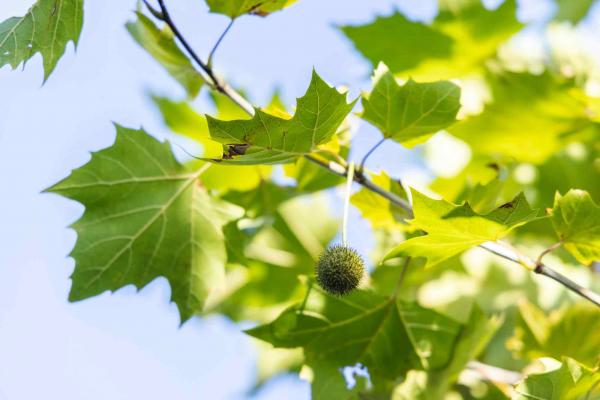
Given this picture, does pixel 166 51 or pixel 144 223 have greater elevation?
pixel 166 51

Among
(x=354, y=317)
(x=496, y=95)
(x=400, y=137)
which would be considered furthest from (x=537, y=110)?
(x=354, y=317)

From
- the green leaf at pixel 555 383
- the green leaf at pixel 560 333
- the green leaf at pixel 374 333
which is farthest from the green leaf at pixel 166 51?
the green leaf at pixel 560 333

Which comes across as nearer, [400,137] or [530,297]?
[400,137]

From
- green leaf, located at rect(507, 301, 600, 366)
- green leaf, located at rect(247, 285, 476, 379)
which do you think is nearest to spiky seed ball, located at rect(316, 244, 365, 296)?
green leaf, located at rect(247, 285, 476, 379)

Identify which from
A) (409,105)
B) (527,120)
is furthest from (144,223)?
(527,120)

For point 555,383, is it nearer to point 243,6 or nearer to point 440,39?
point 243,6

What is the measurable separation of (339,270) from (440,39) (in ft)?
5.84

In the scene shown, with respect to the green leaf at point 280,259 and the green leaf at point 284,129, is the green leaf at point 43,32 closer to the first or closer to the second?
the green leaf at point 284,129

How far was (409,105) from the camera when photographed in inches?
89.4

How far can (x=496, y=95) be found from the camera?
3414mm

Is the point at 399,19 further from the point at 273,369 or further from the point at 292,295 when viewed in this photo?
the point at 273,369

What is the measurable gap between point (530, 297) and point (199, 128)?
1709 millimetres

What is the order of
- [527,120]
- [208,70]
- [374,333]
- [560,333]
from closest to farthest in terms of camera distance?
1. [208,70]
2. [374,333]
3. [560,333]
4. [527,120]

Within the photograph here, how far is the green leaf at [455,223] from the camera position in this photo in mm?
1863
